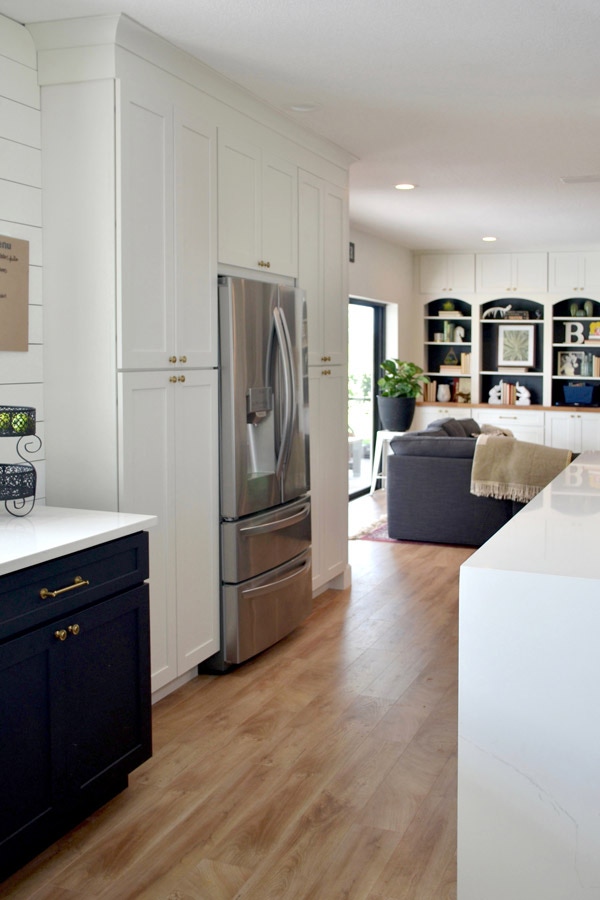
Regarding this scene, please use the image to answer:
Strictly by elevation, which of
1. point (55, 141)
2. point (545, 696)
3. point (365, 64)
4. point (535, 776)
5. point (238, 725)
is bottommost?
point (238, 725)

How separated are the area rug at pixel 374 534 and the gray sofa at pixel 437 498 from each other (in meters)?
0.09

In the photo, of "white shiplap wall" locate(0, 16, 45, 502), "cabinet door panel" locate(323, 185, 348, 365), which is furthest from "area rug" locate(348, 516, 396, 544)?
"white shiplap wall" locate(0, 16, 45, 502)

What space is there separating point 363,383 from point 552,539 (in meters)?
6.66

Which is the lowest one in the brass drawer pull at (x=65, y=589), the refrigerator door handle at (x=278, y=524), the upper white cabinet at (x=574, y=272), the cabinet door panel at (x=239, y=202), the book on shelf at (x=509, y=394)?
the refrigerator door handle at (x=278, y=524)

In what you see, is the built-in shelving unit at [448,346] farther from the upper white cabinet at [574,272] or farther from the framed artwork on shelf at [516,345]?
the upper white cabinet at [574,272]

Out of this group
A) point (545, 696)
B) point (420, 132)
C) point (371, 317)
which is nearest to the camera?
point (545, 696)

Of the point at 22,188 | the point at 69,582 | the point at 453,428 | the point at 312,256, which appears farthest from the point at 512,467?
the point at 69,582

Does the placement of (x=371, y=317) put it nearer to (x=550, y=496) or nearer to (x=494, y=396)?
(x=494, y=396)

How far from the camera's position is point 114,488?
3.15 meters

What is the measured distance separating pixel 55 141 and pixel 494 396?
718 cm

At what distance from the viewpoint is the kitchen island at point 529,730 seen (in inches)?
79.1

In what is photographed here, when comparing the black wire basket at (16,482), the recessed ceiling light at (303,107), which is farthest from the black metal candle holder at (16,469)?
the recessed ceiling light at (303,107)

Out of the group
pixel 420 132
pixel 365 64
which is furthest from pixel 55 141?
pixel 420 132

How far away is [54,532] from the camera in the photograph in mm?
2535
